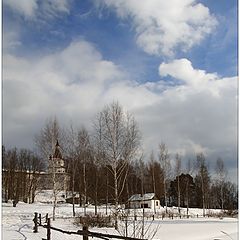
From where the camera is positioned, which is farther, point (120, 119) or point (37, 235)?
point (120, 119)

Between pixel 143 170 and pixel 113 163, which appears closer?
pixel 113 163

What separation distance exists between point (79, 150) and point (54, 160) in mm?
4574

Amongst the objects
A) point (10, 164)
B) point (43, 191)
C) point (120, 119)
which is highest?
point (120, 119)

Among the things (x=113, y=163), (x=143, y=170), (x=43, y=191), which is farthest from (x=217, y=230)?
(x=43, y=191)

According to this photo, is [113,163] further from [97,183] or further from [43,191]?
[43,191]

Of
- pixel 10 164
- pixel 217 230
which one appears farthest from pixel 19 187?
pixel 217 230

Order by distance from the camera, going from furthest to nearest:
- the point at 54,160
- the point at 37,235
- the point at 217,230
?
the point at 54,160 → the point at 217,230 → the point at 37,235

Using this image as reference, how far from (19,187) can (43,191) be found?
487cm

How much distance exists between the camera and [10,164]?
3922cm

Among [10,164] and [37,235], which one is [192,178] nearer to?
[10,164]

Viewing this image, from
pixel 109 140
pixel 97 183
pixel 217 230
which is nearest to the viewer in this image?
pixel 217 230

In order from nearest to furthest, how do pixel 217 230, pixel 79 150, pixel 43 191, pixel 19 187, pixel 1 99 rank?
pixel 1 99, pixel 217 230, pixel 79 150, pixel 19 187, pixel 43 191

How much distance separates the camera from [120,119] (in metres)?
19.3

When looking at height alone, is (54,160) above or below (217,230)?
Answer: above
